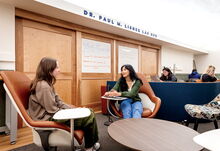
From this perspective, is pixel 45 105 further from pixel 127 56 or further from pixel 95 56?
pixel 127 56

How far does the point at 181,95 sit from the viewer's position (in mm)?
2760

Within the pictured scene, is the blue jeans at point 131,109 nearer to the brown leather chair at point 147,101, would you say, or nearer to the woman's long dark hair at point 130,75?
the brown leather chair at point 147,101

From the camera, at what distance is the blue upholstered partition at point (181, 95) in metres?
2.74

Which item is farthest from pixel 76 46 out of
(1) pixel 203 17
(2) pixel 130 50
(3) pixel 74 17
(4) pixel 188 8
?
(1) pixel 203 17

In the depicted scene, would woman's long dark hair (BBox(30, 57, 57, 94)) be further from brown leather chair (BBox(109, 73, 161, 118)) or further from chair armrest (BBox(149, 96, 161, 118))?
chair armrest (BBox(149, 96, 161, 118))

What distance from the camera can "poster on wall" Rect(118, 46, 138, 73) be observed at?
4.79 meters

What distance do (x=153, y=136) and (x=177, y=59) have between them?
6.86 meters

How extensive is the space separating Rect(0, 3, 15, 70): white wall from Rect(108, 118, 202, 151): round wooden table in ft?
7.46

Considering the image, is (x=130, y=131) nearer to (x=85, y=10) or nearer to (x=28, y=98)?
(x=28, y=98)

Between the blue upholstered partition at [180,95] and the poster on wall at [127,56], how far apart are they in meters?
2.14

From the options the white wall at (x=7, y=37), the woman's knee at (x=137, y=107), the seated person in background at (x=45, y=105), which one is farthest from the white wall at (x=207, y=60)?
the white wall at (x=7, y=37)

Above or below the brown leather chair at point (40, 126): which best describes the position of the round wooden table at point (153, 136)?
below

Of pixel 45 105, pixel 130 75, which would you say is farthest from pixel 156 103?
pixel 45 105

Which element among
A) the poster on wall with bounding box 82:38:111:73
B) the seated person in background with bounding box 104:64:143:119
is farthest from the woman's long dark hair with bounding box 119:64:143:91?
the poster on wall with bounding box 82:38:111:73
